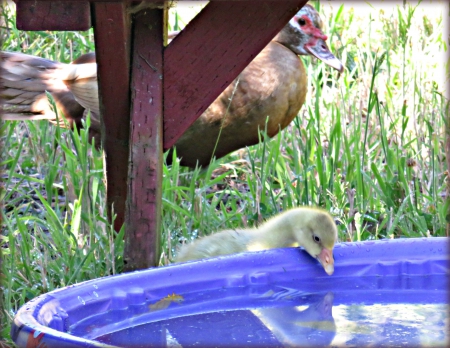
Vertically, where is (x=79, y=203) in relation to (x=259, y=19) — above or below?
below

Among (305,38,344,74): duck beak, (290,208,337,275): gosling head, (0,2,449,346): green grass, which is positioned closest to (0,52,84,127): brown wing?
(0,2,449,346): green grass

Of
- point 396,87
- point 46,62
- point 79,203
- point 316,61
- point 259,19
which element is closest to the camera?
point 259,19

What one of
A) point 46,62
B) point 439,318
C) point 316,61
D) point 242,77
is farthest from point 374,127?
point 439,318

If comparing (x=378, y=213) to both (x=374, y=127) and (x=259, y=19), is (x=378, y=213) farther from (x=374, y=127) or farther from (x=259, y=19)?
(x=259, y=19)

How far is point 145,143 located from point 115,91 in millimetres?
177

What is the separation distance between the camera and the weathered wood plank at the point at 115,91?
86.4 inches

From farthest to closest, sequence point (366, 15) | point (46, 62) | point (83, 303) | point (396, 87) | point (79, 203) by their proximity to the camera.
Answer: point (366, 15) < point (396, 87) < point (46, 62) < point (79, 203) < point (83, 303)

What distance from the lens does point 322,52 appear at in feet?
15.3

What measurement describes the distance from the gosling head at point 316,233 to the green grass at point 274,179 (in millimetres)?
221

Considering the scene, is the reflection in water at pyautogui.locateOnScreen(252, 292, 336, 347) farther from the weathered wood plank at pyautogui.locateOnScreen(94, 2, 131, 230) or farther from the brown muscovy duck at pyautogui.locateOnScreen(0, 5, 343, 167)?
the brown muscovy duck at pyautogui.locateOnScreen(0, 5, 343, 167)

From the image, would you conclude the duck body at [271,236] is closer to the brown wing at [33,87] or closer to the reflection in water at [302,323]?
the reflection in water at [302,323]

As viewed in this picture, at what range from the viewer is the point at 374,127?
408 cm

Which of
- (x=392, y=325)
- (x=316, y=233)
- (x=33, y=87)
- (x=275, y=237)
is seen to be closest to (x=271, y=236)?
(x=275, y=237)

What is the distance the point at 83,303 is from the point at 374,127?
8.46ft
